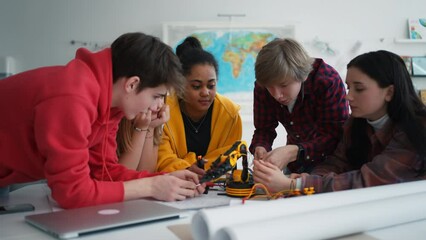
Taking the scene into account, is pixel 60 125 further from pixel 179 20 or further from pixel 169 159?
pixel 179 20

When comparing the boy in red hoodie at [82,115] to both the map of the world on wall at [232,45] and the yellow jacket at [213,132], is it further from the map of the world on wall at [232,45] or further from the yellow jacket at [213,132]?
the map of the world on wall at [232,45]

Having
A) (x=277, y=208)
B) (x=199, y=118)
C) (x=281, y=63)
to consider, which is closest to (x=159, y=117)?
(x=199, y=118)

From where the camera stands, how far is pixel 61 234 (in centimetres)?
84

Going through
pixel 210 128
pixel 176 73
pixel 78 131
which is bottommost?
pixel 210 128

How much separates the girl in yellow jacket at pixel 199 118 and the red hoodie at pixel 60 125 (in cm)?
68

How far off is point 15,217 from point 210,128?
1.06m

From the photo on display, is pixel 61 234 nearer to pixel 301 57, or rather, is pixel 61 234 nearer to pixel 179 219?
pixel 179 219

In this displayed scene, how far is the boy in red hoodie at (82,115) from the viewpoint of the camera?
101cm

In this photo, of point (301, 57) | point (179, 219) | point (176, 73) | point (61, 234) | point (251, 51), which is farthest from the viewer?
point (251, 51)

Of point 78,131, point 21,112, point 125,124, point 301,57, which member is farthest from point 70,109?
point 301,57

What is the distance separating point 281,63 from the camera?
5.14 ft

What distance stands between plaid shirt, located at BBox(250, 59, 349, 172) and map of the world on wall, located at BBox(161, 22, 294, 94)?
1.74 meters

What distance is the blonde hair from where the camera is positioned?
1.57 metres

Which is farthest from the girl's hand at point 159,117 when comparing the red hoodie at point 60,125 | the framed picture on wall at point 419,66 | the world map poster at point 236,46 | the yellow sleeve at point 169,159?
the framed picture on wall at point 419,66
